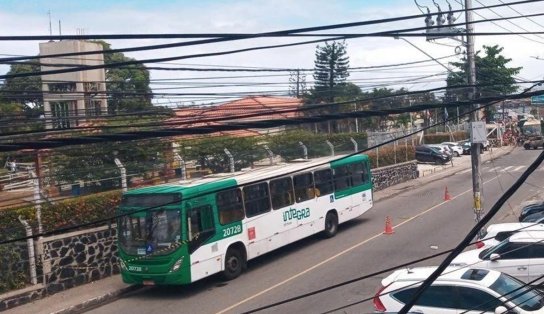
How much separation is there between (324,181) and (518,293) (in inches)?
413

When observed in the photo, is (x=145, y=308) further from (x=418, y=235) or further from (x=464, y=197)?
(x=464, y=197)

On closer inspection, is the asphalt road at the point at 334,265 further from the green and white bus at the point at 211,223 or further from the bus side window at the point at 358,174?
the bus side window at the point at 358,174

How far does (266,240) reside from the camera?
1742cm

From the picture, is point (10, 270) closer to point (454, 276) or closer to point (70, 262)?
point (70, 262)

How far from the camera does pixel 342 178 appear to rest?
21.4m

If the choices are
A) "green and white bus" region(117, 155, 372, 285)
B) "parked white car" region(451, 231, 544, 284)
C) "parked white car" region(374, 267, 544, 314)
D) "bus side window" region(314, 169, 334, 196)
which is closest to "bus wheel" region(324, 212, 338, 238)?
"bus side window" region(314, 169, 334, 196)

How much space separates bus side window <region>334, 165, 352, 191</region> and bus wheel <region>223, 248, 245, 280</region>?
17.9ft

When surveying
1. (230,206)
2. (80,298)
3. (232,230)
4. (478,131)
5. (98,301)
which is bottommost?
(98,301)

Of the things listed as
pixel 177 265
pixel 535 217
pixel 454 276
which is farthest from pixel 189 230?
pixel 535 217

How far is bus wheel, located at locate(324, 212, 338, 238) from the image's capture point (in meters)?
20.7

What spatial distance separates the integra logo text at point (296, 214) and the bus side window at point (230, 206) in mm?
2004

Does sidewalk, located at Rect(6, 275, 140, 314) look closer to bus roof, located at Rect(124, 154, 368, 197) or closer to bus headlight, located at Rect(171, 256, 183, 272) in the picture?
bus headlight, located at Rect(171, 256, 183, 272)

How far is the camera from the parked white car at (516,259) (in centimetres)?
1262

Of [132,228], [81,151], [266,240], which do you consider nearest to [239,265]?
[266,240]
